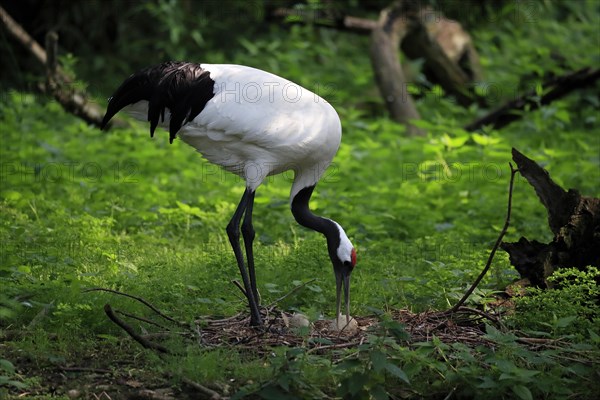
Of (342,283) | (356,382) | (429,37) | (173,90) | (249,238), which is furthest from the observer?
(429,37)

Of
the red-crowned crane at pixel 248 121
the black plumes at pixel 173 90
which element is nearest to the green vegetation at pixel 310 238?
the red-crowned crane at pixel 248 121

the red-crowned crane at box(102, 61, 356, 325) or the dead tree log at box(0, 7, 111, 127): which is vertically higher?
the red-crowned crane at box(102, 61, 356, 325)

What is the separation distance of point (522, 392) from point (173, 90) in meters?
3.19

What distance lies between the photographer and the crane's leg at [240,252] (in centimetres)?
572

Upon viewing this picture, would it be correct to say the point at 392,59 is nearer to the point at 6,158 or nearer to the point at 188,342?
the point at 6,158

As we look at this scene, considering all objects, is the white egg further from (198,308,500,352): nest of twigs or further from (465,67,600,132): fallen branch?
(465,67,600,132): fallen branch

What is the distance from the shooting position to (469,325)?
5.63m

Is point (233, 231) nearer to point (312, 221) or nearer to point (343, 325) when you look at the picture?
point (312, 221)

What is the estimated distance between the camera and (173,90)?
20.1 ft

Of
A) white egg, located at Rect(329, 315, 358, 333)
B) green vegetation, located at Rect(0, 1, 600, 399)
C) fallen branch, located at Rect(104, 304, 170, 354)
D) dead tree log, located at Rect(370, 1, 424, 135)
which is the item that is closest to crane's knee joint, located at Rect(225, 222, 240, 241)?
green vegetation, located at Rect(0, 1, 600, 399)

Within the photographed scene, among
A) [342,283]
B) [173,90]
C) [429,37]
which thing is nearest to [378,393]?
[342,283]

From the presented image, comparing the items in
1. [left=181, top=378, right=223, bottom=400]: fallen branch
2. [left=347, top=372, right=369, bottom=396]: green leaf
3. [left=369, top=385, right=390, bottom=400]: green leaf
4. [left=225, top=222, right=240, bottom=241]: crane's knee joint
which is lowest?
[left=181, top=378, right=223, bottom=400]: fallen branch

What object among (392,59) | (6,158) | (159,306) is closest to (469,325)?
(159,306)

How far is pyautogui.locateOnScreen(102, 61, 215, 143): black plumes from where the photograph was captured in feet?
20.1
